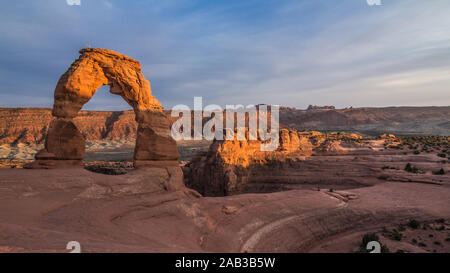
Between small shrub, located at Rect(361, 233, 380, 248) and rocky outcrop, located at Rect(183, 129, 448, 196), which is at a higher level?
rocky outcrop, located at Rect(183, 129, 448, 196)

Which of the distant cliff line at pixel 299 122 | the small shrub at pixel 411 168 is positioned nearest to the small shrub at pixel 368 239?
the small shrub at pixel 411 168

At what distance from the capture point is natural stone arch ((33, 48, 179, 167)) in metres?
11.9

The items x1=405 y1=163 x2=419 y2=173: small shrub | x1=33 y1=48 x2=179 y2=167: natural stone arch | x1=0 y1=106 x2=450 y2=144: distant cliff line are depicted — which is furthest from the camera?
x1=0 y1=106 x2=450 y2=144: distant cliff line

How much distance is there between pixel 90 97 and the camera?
1255 cm

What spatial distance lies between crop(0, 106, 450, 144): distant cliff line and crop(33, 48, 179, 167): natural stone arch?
236 feet

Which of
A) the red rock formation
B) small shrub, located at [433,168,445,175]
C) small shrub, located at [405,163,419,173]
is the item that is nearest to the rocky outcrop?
the red rock formation

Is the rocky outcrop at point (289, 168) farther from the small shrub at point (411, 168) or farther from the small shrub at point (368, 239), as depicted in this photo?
the small shrub at point (368, 239)

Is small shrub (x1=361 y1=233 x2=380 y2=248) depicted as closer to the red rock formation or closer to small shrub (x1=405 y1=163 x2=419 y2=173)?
the red rock formation

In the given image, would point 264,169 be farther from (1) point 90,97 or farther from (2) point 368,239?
(1) point 90,97

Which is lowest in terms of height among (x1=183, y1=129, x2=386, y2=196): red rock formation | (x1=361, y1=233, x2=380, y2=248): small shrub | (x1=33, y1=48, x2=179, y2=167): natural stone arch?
(x1=361, y1=233, x2=380, y2=248): small shrub

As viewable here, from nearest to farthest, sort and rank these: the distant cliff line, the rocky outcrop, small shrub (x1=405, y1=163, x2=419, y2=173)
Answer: the rocky outcrop, small shrub (x1=405, y1=163, x2=419, y2=173), the distant cliff line

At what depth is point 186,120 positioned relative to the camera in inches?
4099

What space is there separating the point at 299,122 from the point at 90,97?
101 m

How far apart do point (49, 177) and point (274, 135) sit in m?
21.0
